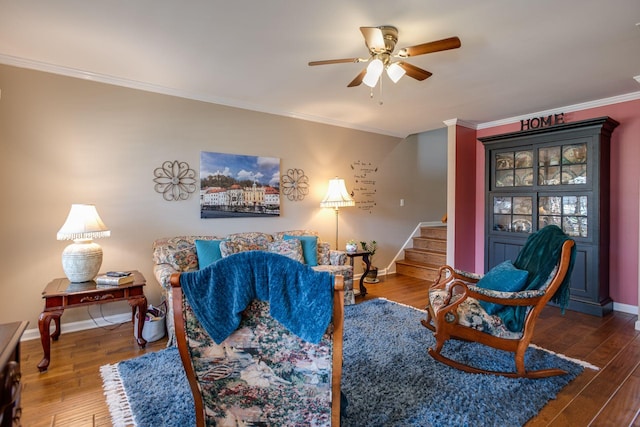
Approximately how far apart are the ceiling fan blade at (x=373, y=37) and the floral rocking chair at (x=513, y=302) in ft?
5.72

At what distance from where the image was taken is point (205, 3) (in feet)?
6.48

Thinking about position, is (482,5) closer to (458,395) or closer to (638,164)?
(458,395)

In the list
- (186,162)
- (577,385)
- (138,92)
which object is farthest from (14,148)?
(577,385)

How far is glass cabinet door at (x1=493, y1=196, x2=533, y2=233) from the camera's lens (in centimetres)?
413

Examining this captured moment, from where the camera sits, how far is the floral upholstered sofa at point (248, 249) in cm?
300

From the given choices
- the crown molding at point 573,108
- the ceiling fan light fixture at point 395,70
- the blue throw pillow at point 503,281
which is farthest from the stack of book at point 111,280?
the crown molding at point 573,108

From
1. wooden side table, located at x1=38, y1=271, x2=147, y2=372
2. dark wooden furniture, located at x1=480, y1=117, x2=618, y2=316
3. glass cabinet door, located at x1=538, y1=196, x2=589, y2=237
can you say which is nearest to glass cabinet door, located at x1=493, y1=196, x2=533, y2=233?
dark wooden furniture, located at x1=480, y1=117, x2=618, y2=316

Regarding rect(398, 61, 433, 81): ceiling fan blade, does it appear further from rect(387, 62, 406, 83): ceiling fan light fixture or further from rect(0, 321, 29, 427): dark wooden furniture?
rect(0, 321, 29, 427): dark wooden furniture

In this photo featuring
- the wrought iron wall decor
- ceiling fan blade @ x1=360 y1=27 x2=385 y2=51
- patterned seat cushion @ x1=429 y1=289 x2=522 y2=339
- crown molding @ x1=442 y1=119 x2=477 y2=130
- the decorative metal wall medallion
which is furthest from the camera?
crown molding @ x1=442 y1=119 x2=477 y2=130

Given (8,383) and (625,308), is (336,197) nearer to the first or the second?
(625,308)

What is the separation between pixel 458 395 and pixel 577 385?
2.87 feet

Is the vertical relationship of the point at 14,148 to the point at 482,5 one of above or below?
below

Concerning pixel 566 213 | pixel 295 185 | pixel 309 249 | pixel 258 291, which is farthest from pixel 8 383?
pixel 566 213

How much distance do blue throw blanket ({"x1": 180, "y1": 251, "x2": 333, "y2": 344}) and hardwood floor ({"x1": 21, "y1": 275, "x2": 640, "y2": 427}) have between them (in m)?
1.19
